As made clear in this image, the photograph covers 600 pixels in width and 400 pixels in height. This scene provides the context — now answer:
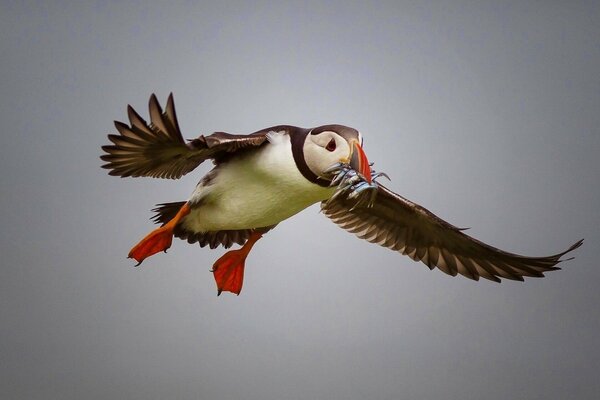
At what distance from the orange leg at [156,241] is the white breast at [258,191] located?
58mm

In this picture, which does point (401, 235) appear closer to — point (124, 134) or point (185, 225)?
point (185, 225)

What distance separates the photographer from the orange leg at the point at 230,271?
74.7 inches

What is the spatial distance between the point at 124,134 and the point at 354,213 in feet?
2.78

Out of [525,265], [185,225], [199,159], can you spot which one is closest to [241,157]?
[199,159]

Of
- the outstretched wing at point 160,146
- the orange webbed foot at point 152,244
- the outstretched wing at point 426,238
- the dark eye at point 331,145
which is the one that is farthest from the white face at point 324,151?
the orange webbed foot at point 152,244

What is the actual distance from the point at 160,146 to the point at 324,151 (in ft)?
1.27

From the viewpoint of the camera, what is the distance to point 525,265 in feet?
6.07

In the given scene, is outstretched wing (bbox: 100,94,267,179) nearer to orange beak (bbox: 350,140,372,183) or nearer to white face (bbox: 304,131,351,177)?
white face (bbox: 304,131,351,177)

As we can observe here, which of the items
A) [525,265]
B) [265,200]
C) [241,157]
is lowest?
[525,265]

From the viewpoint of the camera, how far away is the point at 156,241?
5.62 feet

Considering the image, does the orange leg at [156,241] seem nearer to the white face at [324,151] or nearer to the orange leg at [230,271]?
the orange leg at [230,271]

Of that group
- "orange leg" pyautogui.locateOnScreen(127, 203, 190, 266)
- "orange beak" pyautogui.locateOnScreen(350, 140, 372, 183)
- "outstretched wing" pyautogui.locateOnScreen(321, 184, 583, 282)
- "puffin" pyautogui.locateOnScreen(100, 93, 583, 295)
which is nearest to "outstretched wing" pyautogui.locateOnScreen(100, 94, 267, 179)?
"puffin" pyautogui.locateOnScreen(100, 93, 583, 295)

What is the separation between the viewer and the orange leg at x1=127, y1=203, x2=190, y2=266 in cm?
169

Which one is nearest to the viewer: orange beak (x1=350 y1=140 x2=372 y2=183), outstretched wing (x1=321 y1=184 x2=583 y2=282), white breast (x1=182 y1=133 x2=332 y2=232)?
orange beak (x1=350 y1=140 x2=372 y2=183)
